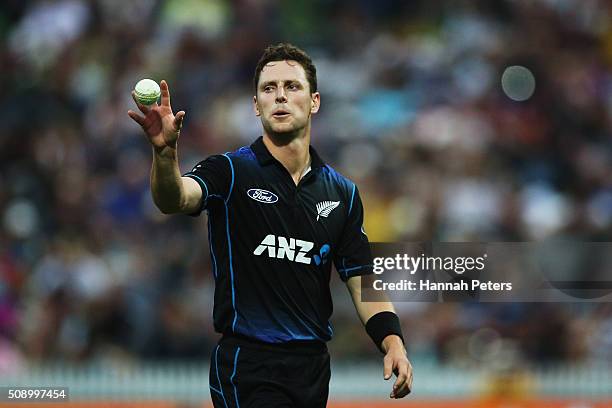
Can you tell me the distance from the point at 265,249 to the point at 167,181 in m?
0.71

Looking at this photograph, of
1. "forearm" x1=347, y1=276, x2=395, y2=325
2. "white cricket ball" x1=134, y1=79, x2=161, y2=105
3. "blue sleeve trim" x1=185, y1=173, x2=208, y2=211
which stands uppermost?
"white cricket ball" x1=134, y1=79, x2=161, y2=105

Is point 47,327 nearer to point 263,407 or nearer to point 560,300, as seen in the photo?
point 560,300

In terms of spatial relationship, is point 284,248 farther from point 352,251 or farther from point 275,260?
point 352,251

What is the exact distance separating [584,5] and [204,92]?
189 inches

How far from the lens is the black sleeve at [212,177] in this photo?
15.3 feet

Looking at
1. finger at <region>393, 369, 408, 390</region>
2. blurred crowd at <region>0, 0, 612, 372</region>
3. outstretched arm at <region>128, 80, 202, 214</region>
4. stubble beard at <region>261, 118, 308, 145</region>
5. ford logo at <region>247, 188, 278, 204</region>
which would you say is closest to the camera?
outstretched arm at <region>128, 80, 202, 214</region>

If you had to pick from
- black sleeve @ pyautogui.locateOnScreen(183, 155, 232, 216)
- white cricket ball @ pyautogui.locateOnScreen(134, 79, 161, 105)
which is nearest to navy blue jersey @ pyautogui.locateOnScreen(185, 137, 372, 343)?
black sleeve @ pyautogui.locateOnScreen(183, 155, 232, 216)

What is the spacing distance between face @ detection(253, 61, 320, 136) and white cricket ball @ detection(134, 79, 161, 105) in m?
0.59

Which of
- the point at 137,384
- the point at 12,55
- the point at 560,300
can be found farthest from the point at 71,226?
the point at 560,300

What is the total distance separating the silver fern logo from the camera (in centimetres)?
504

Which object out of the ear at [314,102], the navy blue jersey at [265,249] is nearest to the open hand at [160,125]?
the navy blue jersey at [265,249]

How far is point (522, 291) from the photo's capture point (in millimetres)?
8719

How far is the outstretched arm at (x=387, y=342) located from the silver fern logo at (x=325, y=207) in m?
0.36

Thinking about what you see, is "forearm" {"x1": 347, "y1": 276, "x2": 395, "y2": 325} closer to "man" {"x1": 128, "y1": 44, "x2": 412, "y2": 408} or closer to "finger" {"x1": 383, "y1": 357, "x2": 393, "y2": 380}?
"man" {"x1": 128, "y1": 44, "x2": 412, "y2": 408}
